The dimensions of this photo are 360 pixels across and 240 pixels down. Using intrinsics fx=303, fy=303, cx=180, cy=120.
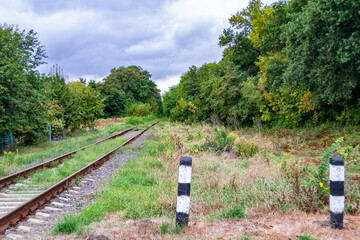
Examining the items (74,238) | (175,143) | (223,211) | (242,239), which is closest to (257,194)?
(223,211)

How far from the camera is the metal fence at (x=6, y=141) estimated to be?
18.0 meters

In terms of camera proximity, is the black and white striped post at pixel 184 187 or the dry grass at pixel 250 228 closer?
the dry grass at pixel 250 228

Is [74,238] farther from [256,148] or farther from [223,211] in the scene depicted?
[256,148]

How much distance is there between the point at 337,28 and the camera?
15.4 m

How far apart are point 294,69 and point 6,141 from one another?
17973 millimetres

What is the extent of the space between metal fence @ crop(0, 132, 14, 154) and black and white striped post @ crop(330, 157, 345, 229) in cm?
1851

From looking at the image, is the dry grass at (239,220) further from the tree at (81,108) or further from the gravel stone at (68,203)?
the tree at (81,108)

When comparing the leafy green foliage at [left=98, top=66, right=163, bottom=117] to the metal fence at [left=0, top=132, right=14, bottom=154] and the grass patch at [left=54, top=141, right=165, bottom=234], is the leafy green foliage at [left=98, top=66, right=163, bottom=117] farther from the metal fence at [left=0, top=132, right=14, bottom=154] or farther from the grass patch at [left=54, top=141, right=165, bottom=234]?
the grass patch at [left=54, top=141, right=165, bottom=234]

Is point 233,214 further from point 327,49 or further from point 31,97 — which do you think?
point 31,97

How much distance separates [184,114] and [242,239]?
146ft

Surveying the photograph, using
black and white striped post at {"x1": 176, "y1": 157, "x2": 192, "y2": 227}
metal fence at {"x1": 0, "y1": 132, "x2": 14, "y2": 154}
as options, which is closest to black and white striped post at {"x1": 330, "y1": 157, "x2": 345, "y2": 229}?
black and white striped post at {"x1": 176, "y1": 157, "x2": 192, "y2": 227}

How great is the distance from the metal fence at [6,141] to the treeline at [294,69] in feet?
57.6

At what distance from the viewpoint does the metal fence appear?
17984 mm

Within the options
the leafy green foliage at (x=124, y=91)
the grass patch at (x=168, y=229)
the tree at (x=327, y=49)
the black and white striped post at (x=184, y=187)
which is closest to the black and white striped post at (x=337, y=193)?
the black and white striped post at (x=184, y=187)
